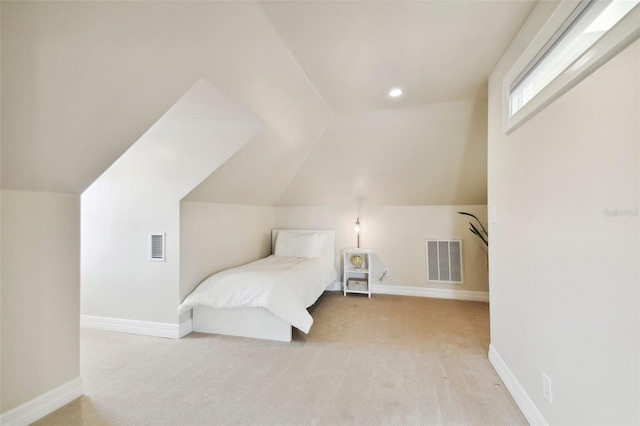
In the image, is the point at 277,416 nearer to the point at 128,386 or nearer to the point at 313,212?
the point at 128,386

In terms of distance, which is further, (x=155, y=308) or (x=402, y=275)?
(x=402, y=275)

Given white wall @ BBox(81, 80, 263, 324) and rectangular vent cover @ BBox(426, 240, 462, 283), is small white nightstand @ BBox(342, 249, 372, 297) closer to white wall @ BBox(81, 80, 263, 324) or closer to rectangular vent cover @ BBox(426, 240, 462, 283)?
rectangular vent cover @ BBox(426, 240, 462, 283)

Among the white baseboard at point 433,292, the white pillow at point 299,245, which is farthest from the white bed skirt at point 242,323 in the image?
the white baseboard at point 433,292

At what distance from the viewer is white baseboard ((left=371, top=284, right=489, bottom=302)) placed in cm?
369

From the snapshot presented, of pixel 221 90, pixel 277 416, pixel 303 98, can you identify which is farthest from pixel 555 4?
pixel 277 416

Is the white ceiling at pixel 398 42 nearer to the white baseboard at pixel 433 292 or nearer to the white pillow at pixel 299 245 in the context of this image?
the white pillow at pixel 299 245

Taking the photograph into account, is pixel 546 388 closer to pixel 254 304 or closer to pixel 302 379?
pixel 302 379

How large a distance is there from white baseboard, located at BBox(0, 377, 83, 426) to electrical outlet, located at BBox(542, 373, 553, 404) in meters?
2.72

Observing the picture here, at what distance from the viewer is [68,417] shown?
1526 millimetres

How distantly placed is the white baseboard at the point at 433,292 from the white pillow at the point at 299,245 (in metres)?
1.09

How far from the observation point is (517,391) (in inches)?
63.2

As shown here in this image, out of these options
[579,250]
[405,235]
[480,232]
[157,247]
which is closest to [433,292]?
[405,235]

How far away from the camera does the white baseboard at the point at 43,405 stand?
1419 mm

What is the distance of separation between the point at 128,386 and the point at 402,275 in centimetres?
342
